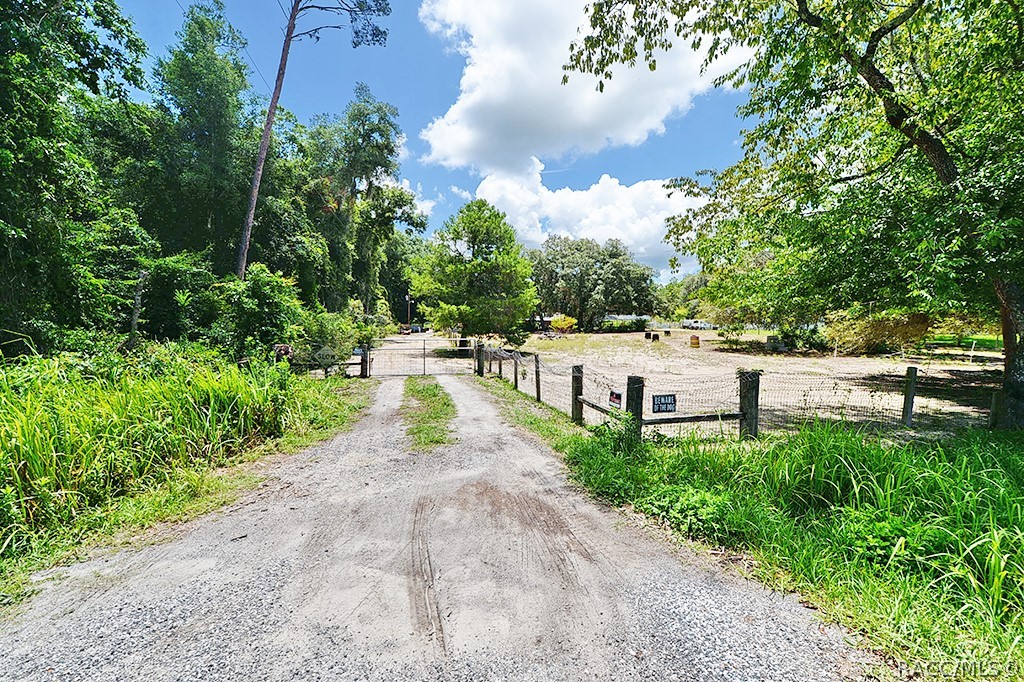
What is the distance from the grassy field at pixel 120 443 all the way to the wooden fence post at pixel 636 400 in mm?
4652

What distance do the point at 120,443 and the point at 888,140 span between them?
13.3m

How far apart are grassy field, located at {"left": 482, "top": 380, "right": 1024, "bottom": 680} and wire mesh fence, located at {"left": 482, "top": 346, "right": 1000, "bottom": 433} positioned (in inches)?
48.2

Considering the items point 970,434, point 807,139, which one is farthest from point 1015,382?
point 807,139

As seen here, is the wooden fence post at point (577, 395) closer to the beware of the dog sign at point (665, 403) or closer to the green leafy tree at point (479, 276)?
the beware of the dog sign at point (665, 403)

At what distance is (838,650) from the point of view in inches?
82.5

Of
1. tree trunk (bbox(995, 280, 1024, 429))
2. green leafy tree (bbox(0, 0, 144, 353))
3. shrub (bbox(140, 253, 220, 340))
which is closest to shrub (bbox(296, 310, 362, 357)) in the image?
shrub (bbox(140, 253, 220, 340))

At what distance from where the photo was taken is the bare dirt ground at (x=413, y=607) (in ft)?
6.51

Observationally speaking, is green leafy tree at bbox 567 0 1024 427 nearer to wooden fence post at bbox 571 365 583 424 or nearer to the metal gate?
wooden fence post at bbox 571 365 583 424

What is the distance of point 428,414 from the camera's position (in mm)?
7465

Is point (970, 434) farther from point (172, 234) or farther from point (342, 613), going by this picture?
point (172, 234)

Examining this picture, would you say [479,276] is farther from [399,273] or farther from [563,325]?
[399,273]

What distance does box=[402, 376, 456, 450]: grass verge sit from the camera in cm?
597

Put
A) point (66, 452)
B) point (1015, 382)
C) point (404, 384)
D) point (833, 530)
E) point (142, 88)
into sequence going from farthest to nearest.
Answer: point (404, 384)
point (142, 88)
point (1015, 382)
point (66, 452)
point (833, 530)

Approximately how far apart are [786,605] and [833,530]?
105cm
